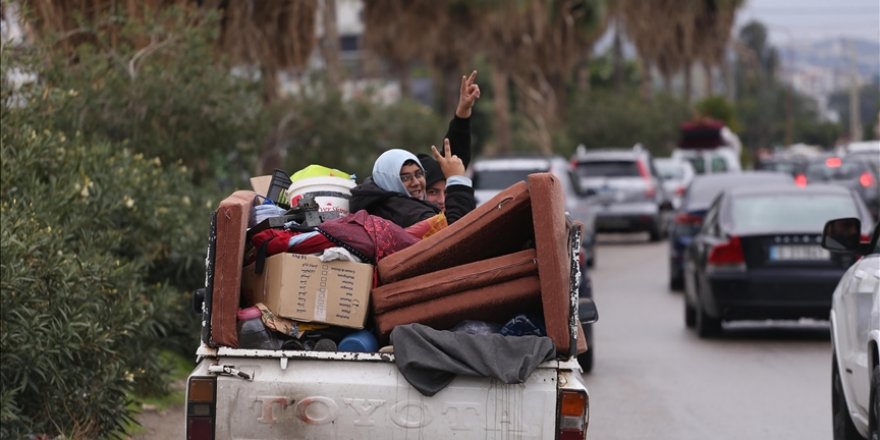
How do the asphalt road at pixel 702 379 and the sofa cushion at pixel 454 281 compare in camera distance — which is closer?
the sofa cushion at pixel 454 281

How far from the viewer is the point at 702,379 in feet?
41.1

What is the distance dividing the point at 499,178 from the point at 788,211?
5667mm

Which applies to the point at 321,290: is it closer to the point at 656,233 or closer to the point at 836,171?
the point at 656,233

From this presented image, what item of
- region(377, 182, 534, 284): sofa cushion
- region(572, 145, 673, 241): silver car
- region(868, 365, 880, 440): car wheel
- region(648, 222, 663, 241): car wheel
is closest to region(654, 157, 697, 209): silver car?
region(648, 222, 663, 241): car wheel

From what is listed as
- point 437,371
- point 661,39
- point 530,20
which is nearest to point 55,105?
point 437,371

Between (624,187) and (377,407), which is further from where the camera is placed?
(624,187)

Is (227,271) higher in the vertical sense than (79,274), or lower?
higher

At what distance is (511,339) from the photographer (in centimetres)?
614

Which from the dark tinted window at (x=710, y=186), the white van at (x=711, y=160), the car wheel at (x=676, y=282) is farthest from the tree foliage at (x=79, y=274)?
the white van at (x=711, y=160)

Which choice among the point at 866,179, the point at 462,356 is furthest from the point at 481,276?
the point at 866,179

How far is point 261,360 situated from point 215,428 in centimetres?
33

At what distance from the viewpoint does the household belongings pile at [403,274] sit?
621 centimetres

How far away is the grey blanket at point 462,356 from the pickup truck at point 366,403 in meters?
0.05

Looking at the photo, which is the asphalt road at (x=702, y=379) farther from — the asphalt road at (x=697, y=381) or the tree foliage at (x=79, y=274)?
the tree foliage at (x=79, y=274)
